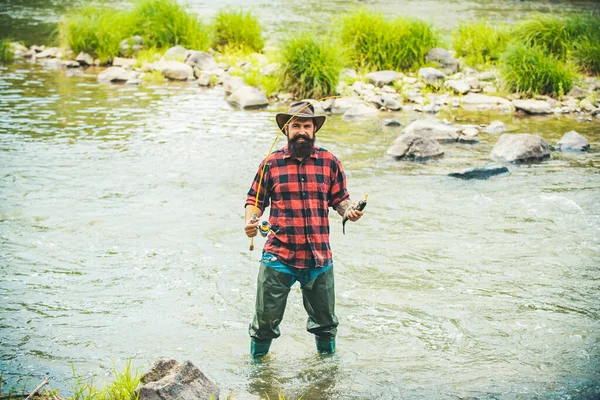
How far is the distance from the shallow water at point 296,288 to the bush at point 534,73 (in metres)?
2.20

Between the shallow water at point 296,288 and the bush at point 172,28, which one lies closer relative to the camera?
the shallow water at point 296,288

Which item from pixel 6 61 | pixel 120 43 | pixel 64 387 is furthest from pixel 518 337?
pixel 6 61

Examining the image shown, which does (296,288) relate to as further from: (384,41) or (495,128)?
(384,41)

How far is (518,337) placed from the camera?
526 cm

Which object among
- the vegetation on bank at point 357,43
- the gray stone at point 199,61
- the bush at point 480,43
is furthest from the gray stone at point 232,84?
the bush at point 480,43

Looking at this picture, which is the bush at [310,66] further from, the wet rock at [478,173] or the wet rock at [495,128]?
the wet rock at [478,173]

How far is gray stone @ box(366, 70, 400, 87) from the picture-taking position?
14719 mm

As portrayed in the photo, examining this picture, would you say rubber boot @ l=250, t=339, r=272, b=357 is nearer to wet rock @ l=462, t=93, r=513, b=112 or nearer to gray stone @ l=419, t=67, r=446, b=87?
wet rock @ l=462, t=93, r=513, b=112

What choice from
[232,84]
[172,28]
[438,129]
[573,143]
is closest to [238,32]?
[172,28]

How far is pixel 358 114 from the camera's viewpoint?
43.1 ft

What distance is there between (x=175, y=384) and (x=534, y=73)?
38.7 feet

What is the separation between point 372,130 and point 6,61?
10916 mm

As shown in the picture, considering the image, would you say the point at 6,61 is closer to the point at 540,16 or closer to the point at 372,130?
the point at 372,130

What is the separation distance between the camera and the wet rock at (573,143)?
421 inches
